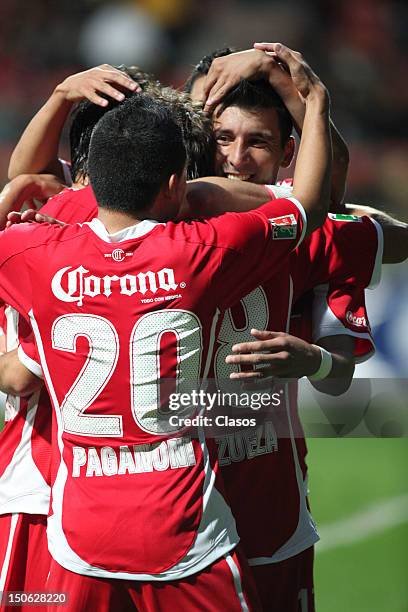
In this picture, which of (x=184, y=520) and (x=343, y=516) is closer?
(x=184, y=520)

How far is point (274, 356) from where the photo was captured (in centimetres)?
204

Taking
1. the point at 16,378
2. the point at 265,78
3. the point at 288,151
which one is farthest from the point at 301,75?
the point at 16,378

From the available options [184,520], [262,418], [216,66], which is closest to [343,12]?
[216,66]

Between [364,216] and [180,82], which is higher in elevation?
[364,216]

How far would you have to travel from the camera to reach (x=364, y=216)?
7.88 ft

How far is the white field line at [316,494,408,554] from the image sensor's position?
4.70 meters

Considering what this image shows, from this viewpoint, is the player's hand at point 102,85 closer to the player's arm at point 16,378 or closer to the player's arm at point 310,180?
the player's arm at point 310,180

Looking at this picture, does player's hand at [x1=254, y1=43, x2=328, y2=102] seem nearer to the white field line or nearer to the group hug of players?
the group hug of players

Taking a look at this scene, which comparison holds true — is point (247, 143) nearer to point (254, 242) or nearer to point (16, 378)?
point (254, 242)

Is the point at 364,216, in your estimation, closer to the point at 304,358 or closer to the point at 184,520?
the point at 304,358

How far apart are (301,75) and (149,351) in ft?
2.88

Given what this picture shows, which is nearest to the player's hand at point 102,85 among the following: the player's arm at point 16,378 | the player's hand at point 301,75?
the player's hand at point 301,75

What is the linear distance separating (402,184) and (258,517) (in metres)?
4.83

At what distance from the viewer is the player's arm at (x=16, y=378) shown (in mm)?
2078
